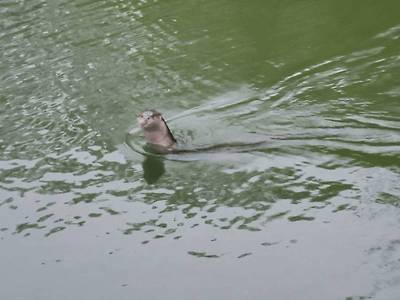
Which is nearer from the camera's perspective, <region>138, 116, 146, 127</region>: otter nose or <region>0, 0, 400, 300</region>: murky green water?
<region>0, 0, 400, 300</region>: murky green water

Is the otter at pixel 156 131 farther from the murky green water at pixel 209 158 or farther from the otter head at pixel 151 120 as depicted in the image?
Answer: the murky green water at pixel 209 158

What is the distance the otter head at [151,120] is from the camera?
865 centimetres

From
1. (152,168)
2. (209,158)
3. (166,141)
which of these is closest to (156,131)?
(166,141)

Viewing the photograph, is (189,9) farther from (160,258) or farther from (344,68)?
(160,258)

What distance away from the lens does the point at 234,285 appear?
6605 mm

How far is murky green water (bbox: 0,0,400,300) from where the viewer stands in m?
6.87

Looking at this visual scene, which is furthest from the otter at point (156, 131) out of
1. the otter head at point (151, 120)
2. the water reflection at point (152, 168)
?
the water reflection at point (152, 168)

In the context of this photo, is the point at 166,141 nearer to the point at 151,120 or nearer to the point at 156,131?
the point at 156,131

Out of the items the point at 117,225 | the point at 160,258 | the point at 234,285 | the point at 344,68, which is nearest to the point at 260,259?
the point at 234,285

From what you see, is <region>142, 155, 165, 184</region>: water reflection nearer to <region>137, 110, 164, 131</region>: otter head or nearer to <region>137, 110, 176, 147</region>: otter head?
<region>137, 110, 176, 147</region>: otter head

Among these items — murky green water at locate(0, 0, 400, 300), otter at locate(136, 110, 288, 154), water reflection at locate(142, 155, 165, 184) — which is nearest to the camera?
murky green water at locate(0, 0, 400, 300)

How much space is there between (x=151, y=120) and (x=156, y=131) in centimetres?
15

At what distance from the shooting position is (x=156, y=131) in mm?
8758

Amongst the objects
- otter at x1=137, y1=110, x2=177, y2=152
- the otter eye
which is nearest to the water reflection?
otter at x1=137, y1=110, x2=177, y2=152
